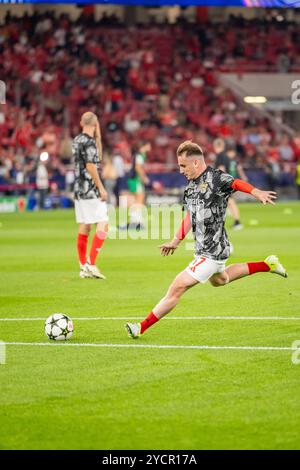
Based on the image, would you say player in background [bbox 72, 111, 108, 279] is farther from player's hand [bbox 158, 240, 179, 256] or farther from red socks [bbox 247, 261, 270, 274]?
player's hand [bbox 158, 240, 179, 256]

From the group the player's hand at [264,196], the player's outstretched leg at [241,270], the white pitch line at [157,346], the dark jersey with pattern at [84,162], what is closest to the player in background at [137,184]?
the dark jersey with pattern at [84,162]

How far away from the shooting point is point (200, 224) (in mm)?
10680

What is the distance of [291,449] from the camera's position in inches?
263

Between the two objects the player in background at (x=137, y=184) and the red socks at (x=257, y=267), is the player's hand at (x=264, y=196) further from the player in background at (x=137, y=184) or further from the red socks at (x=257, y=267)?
the player in background at (x=137, y=184)

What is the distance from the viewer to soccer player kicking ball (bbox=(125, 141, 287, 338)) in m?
10.5

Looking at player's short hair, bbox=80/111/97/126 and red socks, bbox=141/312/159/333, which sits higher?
player's short hair, bbox=80/111/97/126

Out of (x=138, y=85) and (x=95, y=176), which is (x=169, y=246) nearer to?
(x=95, y=176)

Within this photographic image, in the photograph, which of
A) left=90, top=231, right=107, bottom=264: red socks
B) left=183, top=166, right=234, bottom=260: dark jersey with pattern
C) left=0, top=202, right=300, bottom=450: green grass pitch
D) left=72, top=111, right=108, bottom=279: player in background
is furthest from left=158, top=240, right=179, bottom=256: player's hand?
left=90, top=231, right=107, bottom=264: red socks

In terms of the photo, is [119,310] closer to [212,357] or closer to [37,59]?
[212,357]

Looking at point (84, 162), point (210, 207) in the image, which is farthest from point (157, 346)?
point (84, 162)

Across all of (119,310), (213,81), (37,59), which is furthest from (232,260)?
(213,81)

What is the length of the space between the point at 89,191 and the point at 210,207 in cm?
671

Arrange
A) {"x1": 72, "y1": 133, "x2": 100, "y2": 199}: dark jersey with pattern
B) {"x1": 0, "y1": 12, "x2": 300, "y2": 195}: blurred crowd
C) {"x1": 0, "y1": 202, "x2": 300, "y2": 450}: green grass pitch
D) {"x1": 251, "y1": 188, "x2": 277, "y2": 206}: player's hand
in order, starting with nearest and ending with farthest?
{"x1": 0, "y1": 202, "x2": 300, "y2": 450}: green grass pitch
{"x1": 251, "y1": 188, "x2": 277, "y2": 206}: player's hand
{"x1": 72, "y1": 133, "x2": 100, "y2": 199}: dark jersey with pattern
{"x1": 0, "y1": 12, "x2": 300, "y2": 195}: blurred crowd
